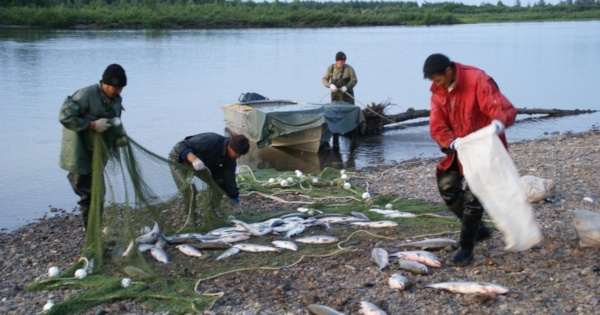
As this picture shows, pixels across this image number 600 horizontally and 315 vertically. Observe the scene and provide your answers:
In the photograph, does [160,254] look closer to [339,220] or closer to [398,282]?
[339,220]

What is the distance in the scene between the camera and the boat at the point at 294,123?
15805mm

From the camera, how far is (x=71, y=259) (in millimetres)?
7512

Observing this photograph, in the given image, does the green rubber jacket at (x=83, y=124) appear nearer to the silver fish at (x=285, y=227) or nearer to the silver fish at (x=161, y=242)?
the silver fish at (x=161, y=242)

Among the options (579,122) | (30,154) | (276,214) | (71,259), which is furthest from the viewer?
(579,122)

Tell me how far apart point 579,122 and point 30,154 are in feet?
50.1

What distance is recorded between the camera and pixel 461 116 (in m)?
6.02

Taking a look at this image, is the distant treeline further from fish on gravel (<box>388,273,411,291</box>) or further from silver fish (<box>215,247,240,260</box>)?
fish on gravel (<box>388,273,411,291</box>)

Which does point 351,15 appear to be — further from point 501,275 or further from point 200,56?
point 501,275

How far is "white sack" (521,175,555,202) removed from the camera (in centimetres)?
857

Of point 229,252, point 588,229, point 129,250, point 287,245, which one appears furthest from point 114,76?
point 588,229

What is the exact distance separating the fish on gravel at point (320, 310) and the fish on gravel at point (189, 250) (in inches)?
70.6

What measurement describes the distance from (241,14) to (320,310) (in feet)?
257

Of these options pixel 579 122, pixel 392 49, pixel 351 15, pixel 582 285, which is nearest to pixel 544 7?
pixel 351 15

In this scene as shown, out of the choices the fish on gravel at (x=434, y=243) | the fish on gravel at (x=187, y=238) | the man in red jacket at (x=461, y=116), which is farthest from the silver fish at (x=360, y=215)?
the man in red jacket at (x=461, y=116)
